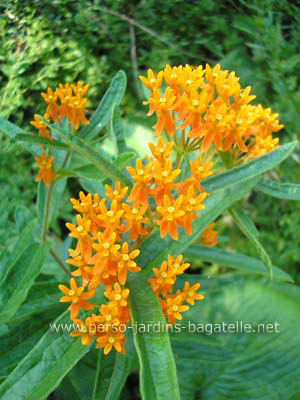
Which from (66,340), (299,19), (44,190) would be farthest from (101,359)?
(299,19)

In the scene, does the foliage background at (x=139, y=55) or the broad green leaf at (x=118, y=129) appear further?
the foliage background at (x=139, y=55)

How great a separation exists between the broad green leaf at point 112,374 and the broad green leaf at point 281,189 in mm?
465

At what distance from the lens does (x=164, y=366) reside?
0.74 metres

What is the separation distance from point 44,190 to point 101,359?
0.46 meters

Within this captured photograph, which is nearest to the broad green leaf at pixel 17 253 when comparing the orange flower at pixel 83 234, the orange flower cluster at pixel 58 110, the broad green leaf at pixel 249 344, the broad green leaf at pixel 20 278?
the broad green leaf at pixel 20 278

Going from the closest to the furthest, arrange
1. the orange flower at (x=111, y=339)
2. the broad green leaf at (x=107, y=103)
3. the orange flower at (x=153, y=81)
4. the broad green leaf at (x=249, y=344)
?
the orange flower at (x=111, y=339) → the orange flower at (x=153, y=81) → the broad green leaf at (x=107, y=103) → the broad green leaf at (x=249, y=344)

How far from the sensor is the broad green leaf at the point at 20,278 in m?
0.88

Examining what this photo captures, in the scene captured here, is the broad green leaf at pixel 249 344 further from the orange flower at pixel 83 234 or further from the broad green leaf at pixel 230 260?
the orange flower at pixel 83 234

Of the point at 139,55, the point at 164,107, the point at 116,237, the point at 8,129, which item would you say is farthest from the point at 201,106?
the point at 139,55

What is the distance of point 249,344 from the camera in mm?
1356

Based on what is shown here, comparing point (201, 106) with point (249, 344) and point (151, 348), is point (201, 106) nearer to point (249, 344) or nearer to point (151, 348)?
point (151, 348)

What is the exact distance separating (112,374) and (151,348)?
160 millimetres

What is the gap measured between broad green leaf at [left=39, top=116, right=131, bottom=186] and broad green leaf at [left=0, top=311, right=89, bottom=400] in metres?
0.29

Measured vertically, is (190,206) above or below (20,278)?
above
